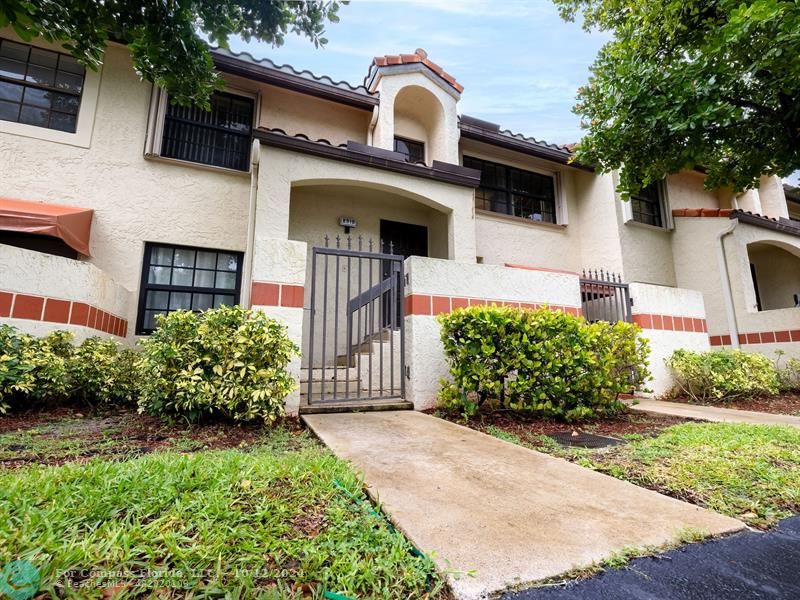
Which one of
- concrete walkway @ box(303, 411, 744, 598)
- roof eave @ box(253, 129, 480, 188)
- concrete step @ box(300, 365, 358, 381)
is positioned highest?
roof eave @ box(253, 129, 480, 188)

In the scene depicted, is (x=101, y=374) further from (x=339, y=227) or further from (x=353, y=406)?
(x=339, y=227)

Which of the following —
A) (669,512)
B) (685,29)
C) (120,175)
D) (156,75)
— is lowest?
(669,512)

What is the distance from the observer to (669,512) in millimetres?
1862

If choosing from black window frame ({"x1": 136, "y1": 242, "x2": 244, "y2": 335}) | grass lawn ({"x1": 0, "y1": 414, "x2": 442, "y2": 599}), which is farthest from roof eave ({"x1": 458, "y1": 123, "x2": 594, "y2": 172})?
grass lawn ({"x1": 0, "y1": 414, "x2": 442, "y2": 599})

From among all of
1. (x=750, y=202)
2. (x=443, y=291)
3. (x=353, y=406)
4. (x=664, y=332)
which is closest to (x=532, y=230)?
(x=664, y=332)

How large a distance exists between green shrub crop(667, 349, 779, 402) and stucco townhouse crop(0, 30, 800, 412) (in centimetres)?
34

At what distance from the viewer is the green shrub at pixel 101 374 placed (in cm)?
464

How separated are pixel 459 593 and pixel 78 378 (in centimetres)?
533

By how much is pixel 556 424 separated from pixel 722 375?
162 inches

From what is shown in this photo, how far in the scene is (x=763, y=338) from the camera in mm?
8734

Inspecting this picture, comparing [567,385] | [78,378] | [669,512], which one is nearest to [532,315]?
[567,385]

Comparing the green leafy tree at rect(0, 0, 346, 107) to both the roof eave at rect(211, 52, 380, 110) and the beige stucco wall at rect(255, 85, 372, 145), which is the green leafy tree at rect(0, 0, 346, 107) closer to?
the roof eave at rect(211, 52, 380, 110)

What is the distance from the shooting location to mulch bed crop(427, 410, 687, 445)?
393 centimetres

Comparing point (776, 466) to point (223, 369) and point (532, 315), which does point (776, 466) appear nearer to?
point (532, 315)
